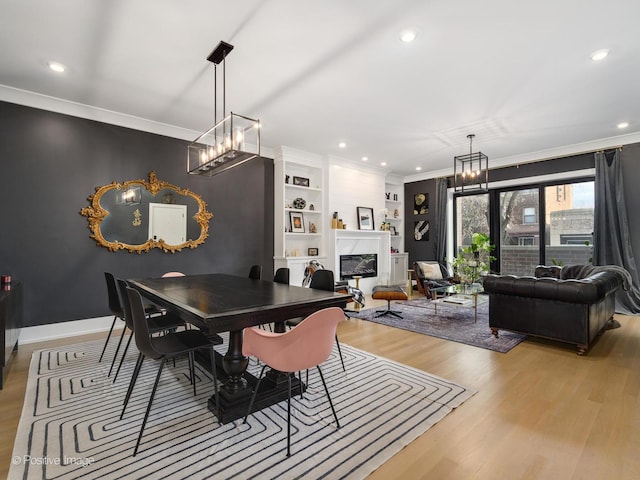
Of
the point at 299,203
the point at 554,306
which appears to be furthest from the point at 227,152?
the point at 554,306

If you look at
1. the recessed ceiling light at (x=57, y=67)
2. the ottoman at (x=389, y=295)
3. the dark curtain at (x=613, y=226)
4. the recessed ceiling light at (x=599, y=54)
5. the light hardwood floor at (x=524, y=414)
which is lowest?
the light hardwood floor at (x=524, y=414)

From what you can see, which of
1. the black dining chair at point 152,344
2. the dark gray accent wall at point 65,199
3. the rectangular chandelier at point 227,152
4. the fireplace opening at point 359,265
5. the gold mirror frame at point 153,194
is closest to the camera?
the black dining chair at point 152,344

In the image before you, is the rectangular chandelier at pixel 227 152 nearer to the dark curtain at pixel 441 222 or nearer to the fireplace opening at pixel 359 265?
the fireplace opening at pixel 359 265

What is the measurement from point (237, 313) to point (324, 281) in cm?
155

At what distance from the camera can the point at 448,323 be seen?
463 cm

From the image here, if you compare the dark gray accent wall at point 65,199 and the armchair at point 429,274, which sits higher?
the dark gray accent wall at point 65,199

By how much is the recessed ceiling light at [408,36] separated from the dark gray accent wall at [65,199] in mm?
3676

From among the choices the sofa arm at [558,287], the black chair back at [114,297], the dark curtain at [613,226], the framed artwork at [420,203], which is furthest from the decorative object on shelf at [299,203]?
the dark curtain at [613,226]

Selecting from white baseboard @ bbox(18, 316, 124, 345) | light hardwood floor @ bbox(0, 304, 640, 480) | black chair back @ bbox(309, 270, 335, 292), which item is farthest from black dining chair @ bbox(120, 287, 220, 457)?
white baseboard @ bbox(18, 316, 124, 345)

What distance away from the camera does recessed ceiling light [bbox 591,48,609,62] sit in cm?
289

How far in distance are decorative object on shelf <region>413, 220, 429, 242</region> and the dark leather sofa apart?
4084 mm

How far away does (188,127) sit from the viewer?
16.2ft

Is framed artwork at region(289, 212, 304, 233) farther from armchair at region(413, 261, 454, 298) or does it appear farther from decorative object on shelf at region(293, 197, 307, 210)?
armchair at region(413, 261, 454, 298)

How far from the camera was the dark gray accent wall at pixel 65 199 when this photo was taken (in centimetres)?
378
